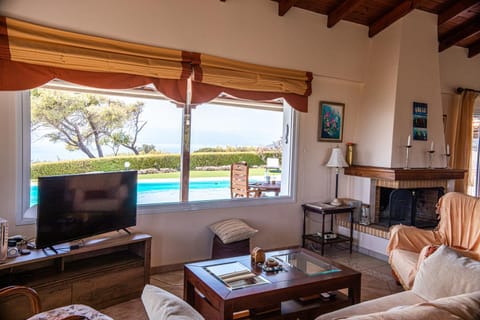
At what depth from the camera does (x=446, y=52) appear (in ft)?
17.5

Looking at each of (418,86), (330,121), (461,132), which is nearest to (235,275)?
(330,121)

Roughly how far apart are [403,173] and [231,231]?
2.26 meters

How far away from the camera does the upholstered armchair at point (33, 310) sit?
1.79m

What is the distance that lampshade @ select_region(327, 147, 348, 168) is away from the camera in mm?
4430

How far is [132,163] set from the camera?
3.83 meters

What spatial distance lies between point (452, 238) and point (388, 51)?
2550mm

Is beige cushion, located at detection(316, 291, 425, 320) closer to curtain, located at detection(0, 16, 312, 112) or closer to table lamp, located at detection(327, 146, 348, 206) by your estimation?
table lamp, located at detection(327, 146, 348, 206)

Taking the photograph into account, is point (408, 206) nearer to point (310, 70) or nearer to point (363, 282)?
point (363, 282)

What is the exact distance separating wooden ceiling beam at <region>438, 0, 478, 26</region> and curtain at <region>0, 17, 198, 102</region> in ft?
11.5

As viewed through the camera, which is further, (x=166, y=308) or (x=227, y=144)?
(x=227, y=144)

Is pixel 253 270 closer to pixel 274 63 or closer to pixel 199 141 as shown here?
pixel 199 141

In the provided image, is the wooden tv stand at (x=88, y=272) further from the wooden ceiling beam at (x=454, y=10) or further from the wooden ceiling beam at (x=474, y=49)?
the wooden ceiling beam at (x=474, y=49)

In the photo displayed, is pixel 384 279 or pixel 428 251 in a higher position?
pixel 428 251

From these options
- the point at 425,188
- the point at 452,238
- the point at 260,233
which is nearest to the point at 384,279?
the point at 452,238
